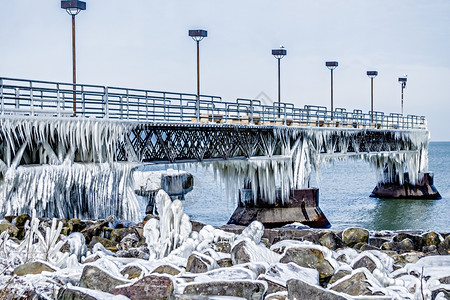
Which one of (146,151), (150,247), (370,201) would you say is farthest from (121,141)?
(370,201)

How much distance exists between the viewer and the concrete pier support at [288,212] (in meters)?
36.1

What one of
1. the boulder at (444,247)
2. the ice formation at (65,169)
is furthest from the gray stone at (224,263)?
the ice formation at (65,169)

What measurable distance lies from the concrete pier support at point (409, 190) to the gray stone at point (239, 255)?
156ft

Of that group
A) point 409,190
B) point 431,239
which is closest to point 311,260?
point 431,239

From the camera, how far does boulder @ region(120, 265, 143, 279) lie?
10789mm

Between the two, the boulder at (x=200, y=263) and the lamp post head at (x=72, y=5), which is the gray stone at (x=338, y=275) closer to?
the boulder at (x=200, y=263)

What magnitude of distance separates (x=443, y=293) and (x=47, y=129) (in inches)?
584

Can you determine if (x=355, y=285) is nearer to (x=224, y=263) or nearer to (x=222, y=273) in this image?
(x=222, y=273)

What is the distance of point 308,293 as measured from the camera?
874 cm

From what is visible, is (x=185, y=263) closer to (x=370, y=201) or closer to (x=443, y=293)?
(x=443, y=293)

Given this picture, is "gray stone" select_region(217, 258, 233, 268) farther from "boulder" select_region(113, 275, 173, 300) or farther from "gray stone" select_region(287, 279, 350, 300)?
"gray stone" select_region(287, 279, 350, 300)

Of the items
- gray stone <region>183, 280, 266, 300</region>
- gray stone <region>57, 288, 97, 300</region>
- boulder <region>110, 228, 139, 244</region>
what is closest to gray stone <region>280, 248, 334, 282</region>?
gray stone <region>183, 280, 266, 300</region>

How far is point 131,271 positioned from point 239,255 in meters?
1.67

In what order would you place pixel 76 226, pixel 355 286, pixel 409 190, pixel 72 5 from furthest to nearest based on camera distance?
pixel 409 190
pixel 72 5
pixel 76 226
pixel 355 286
